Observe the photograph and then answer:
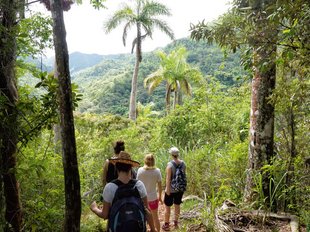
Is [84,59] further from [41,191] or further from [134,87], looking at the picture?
[41,191]

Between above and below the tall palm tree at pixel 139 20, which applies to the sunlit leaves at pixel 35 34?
below

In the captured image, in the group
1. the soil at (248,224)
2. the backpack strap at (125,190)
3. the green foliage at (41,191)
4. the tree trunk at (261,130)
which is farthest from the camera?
the tree trunk at (261,130)

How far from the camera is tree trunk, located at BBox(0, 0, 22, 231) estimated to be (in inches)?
134


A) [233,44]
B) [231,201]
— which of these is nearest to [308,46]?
[233,44]

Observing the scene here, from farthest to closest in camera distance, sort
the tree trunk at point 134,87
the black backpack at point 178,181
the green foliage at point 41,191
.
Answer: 1. the tree trunk at point 134,87
2. the black backpack at point 178,181
3. the green foliage at point 41,191

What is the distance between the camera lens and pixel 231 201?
19.7 ft

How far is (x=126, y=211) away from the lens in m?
3.09

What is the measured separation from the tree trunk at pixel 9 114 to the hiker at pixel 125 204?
3.38ft

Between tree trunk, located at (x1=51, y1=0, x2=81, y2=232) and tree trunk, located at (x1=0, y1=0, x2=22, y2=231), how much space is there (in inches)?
21.5

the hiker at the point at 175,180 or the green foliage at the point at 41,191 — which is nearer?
the green foliage at the point at 41,191

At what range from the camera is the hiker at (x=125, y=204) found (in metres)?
3.06

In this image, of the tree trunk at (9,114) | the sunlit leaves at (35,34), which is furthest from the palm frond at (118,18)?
the tree trunk at (9,114)

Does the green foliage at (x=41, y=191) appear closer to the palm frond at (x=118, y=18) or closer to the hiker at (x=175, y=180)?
the hiker at (x=175, y=180)

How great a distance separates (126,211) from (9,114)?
5.11 feet
